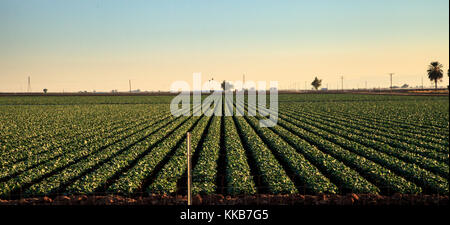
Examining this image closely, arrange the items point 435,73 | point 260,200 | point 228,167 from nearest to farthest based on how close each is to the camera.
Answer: point 260,200 < point 228,167 < point 435,73

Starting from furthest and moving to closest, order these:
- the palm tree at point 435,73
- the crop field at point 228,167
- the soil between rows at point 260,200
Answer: the palm tree at point 435,73
the crop field at point 228,167
the soil between rows at point 260,200

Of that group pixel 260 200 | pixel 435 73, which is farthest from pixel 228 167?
pixel 435 73

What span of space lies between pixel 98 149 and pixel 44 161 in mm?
3280

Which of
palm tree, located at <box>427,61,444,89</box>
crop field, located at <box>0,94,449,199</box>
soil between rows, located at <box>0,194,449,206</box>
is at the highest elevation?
palm tree, located at <box>427,61,444,89</box>

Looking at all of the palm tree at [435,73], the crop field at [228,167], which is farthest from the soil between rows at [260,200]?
the palm tree at [435,73]

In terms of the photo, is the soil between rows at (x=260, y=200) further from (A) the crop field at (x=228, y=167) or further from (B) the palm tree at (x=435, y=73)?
(B) the palm tree at (x=435, y=73)

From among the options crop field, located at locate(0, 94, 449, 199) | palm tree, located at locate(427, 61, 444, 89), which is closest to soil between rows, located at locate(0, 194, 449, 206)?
crop field, located at locate(0, 94, 449, 199)

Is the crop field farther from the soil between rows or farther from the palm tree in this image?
the palm tree

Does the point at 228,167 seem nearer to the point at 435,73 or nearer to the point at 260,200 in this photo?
the point at 260,200

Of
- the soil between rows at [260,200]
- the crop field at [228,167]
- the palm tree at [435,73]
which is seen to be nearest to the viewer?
the soil between rows at [260,200]

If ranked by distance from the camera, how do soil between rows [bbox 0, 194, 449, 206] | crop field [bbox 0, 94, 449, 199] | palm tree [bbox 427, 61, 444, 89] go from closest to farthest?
soil between rows [bbox 0, 194, 449, 206] → crop field [bbox 0, 94, 449, 199] → palm tree [bbox 427, 61, 444, 89]

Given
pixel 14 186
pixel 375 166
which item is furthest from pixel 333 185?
pixel 14 186

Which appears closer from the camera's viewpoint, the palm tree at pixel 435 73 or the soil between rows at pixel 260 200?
the soil between rows at pixel 260 200

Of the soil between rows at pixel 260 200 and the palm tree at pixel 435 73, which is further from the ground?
the palm tree at pixel 435 73
